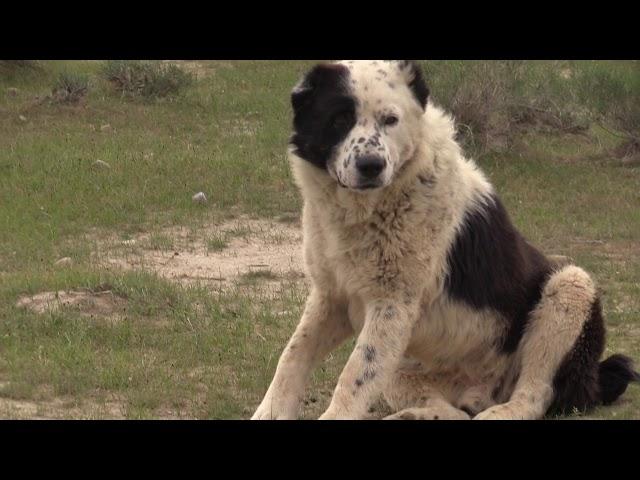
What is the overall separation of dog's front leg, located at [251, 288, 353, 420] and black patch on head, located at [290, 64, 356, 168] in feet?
2.39

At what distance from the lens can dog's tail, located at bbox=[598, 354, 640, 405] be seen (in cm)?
611

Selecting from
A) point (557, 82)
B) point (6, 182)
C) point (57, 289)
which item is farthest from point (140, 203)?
point (557, 82)

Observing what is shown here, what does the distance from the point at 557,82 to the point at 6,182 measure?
7546 millimetres

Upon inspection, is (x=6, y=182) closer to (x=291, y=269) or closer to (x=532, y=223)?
(x=291, y=269)

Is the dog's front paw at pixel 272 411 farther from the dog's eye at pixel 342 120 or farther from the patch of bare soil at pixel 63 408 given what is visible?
the dog's eye at pixel 342 120

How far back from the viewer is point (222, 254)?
975 centimetres

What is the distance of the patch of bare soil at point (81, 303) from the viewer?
24.9 feet

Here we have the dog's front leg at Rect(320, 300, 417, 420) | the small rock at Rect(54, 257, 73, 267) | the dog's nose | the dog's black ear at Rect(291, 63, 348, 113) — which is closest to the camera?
the dog's nose

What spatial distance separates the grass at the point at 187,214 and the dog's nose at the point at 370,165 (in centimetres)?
151

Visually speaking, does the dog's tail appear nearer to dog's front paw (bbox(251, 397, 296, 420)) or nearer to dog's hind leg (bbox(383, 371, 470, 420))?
dog's hind leg (bbox(383, 371, 470, 420))

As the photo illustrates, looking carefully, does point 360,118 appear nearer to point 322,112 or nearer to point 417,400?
point 322,112

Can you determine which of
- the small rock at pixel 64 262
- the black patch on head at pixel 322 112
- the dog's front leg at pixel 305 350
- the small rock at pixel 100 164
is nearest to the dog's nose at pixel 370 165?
the black patch on head at pixel 322 112

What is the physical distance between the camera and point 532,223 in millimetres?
10742

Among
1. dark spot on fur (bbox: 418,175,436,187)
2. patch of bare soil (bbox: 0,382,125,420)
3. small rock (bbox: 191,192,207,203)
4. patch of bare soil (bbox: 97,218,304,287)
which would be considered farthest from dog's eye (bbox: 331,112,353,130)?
small rock (bbox: 191,192,207,203)
